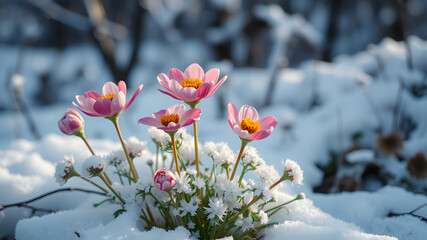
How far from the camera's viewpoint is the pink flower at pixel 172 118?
17.1 inches

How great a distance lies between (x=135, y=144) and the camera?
0.59 metres

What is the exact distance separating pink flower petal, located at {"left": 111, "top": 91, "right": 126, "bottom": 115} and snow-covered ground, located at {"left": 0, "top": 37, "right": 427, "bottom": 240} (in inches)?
9.0

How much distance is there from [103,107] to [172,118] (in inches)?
4.7

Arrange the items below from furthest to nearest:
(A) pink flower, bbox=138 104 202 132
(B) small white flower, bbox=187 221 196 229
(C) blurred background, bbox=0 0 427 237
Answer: (C) blurred background, bbox=0 0 427 237
(B) small white flower, bbox=187 221 196 229
(A) pink flower, bbox=138 104 202 132

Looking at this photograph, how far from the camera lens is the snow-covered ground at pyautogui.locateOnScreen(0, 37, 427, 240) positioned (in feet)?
2.01

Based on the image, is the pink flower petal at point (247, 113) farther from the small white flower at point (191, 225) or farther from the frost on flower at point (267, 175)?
the small white flower at point (191, 225)

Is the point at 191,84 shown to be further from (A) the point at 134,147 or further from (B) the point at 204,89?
(A) the point at 134,147

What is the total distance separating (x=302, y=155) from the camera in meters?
1.28

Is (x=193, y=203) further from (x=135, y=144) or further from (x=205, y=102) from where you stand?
(x=205, y=102)

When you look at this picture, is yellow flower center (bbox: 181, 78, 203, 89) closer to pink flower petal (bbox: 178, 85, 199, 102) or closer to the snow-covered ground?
pink flower petal (bbox: 178, 85, 199, 102)

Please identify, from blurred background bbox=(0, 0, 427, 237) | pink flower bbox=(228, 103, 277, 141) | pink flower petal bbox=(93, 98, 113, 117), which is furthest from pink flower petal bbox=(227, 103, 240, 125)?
blurred background bbox=(0, 0, 427, 237)

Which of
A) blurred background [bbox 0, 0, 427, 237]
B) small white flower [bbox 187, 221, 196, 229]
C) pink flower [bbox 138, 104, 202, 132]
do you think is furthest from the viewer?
blurred background [bbox 0, 0, 427, 237]

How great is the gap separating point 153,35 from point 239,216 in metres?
9.05

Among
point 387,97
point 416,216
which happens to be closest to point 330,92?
point 387,97
